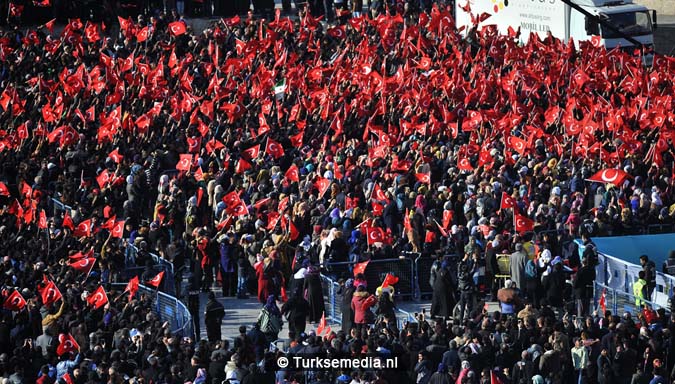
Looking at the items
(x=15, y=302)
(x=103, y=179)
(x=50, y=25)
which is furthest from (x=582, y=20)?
(x=15, y=302)

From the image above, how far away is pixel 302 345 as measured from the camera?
23.0 meters

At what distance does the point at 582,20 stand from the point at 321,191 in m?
17.4

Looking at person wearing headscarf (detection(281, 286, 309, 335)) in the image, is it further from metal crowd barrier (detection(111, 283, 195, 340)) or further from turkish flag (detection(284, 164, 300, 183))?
turkish flag (detection(284, 164, 300, 183))

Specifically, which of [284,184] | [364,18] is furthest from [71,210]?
[364,18]

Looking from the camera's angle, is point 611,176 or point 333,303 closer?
point 333,303

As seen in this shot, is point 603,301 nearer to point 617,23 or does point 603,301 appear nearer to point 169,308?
point 169,308

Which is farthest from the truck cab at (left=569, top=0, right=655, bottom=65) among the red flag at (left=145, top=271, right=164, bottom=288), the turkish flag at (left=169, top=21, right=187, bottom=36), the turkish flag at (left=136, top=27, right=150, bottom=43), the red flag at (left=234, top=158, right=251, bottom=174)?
the red flag at (left=145, top=271, right=164, bottom=288)

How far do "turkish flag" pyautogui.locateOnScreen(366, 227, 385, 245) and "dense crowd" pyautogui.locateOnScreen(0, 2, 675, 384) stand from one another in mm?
47

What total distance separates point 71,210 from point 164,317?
5550mm

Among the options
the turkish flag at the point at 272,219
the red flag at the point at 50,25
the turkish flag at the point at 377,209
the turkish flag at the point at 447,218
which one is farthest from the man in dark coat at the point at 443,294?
the red flag at the point at 50,25

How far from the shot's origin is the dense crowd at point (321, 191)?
23.2 metres

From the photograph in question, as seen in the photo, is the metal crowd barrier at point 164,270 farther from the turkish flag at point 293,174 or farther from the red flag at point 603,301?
the red flag at point 603,301

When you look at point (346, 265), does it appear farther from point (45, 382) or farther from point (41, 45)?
point (41, 45)

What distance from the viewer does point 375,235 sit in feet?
95.2
